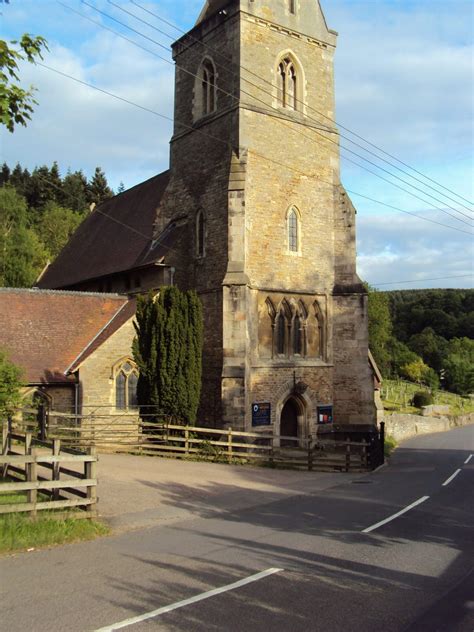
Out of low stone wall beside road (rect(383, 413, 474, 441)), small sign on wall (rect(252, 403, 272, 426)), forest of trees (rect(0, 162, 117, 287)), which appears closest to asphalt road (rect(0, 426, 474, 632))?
small sign on wall (rect(252, 403, 272, 426))

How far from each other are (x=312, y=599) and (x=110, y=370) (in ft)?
60.2

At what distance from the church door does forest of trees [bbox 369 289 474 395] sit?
4453 centimetres

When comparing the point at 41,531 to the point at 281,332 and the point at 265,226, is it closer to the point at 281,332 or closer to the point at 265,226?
the point at 281,332

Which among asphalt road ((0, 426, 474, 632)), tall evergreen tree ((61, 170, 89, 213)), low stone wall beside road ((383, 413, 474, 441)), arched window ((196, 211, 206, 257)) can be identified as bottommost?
low stone wall beside road ((383, 413, 474, 441))

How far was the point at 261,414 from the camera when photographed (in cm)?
2250

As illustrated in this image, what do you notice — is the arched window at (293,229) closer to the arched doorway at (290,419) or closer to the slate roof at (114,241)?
the slate roof at (114,241)

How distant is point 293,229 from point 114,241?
37.7 feet

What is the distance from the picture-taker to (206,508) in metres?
12.5

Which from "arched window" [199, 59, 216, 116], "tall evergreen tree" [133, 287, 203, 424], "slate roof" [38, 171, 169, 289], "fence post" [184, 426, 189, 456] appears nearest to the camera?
"fence post" [184, 426, 189, 456]

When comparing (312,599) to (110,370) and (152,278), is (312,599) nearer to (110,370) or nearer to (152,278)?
(110,370)

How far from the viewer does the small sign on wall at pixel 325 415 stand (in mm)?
24438

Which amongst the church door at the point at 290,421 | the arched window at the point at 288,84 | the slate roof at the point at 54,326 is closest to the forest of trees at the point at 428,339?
the church door at the point at 290,421

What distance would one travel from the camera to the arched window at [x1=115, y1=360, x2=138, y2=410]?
79.8ft

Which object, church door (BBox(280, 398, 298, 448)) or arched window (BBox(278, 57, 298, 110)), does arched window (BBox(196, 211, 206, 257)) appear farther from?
church door (BBox(280, 398, 298, 448))
